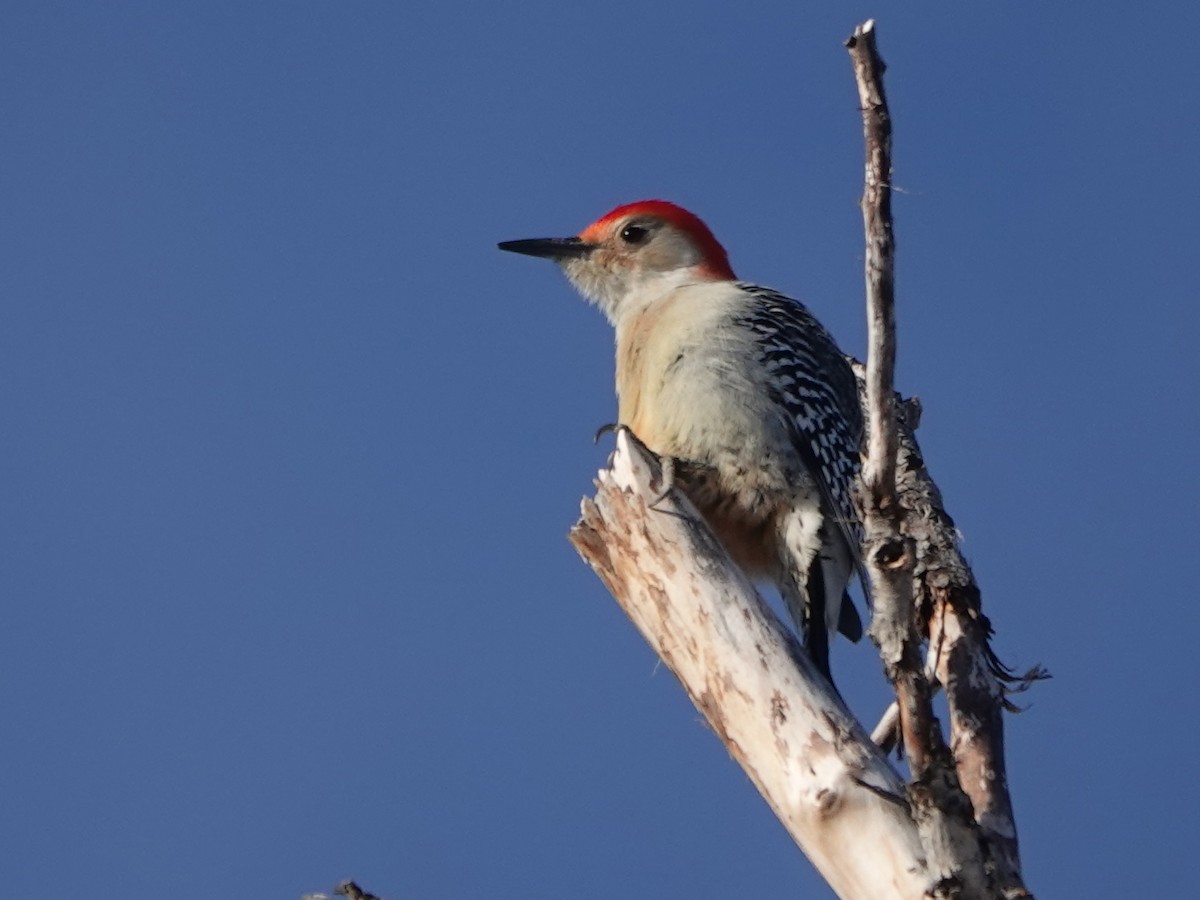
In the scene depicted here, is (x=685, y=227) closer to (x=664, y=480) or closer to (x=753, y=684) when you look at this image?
(x=664, y=480)

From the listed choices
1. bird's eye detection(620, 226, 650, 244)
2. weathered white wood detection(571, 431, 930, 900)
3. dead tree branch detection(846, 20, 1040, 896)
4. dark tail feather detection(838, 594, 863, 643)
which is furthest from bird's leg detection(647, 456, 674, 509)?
bird's eye detection(620, 226, 650, 244)

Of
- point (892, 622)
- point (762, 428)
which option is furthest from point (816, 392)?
A: point (892, 622)

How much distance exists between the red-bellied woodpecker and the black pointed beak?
1029mm

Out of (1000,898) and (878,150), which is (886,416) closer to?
(878,150)

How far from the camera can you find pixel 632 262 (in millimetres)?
8188

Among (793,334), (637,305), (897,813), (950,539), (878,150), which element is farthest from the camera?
(637,305)

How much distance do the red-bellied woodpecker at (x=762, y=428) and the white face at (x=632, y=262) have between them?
27.9 inches

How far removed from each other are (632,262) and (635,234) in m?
0.18

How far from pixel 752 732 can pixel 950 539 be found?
1231mm

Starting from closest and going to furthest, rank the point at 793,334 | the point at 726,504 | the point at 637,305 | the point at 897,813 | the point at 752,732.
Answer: the point at 897,813, the point at 752,732, the point at 726,504, the point at 793,334, the point at 637,305

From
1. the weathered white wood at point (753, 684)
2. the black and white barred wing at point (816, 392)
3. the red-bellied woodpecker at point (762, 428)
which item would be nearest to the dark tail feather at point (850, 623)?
the red-bellied woodpecker at point (762, 428)

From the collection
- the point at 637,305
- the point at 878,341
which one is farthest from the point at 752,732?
the point at 637,305

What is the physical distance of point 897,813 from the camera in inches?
170

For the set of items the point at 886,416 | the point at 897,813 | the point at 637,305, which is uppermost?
the point at 637,305
